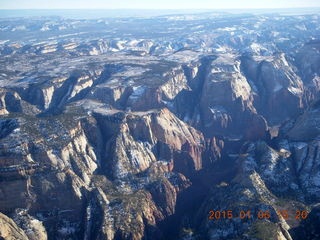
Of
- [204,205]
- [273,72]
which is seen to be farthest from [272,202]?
[273,72]
